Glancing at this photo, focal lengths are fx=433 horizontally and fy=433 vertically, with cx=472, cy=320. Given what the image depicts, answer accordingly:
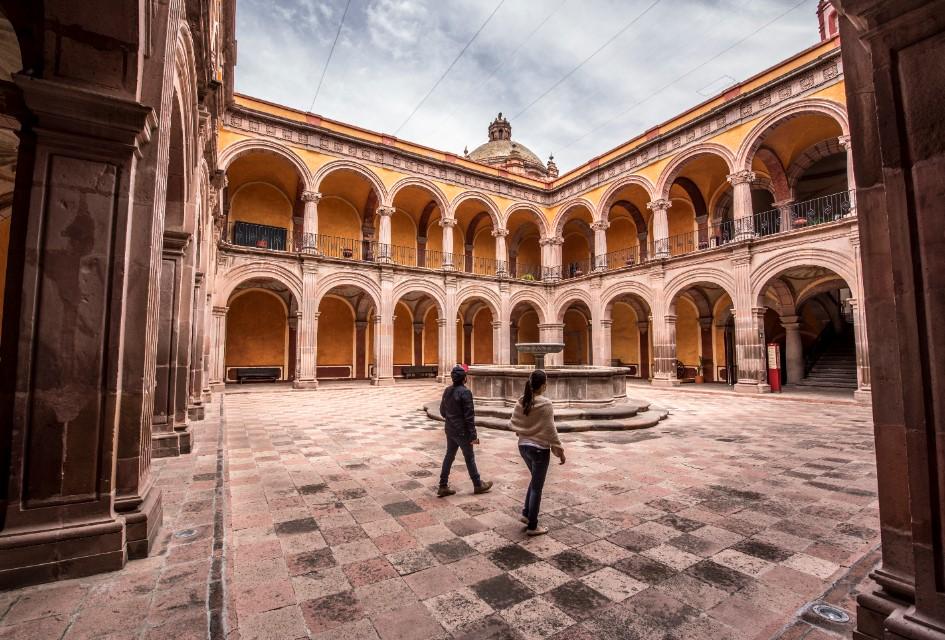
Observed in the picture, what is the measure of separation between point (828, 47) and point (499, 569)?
17622 millimetres

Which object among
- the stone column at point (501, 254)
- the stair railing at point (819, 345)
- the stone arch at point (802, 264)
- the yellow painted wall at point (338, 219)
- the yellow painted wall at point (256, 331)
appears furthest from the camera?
the stone column at point (501, 254)

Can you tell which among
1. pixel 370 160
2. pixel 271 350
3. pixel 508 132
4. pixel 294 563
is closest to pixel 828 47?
pixel 370 160

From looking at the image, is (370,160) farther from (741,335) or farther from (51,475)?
(51,475)

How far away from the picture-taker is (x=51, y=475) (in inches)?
101

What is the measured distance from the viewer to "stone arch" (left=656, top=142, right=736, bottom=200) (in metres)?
15.4

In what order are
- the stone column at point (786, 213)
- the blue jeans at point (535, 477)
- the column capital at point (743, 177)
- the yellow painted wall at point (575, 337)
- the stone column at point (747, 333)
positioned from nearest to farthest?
the blue jeans at point (535, 477) < the stone column at point (747, 333) < the column capital at point (743, 177) < the stone column at point (786, 213) < the yellow painted wall at point (575, 337)

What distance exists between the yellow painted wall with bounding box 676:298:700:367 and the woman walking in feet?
63.6

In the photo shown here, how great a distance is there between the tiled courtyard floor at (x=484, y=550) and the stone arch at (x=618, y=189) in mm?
14230

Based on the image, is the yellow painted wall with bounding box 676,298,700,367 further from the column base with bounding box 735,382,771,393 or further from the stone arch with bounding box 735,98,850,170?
the stone arch with bounding box 735,98,850,170

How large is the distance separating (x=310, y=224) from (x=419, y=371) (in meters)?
9.79

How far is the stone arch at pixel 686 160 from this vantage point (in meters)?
15.4

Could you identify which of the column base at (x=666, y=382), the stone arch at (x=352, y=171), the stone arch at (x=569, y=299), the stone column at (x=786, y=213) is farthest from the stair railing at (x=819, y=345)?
the stone arch at (x=352, y=171)

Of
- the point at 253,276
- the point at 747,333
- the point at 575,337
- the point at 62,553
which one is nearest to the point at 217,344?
the point at 253,276

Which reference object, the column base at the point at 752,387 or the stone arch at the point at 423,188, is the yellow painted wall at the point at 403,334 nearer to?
the stone arch at the point at 423,188
